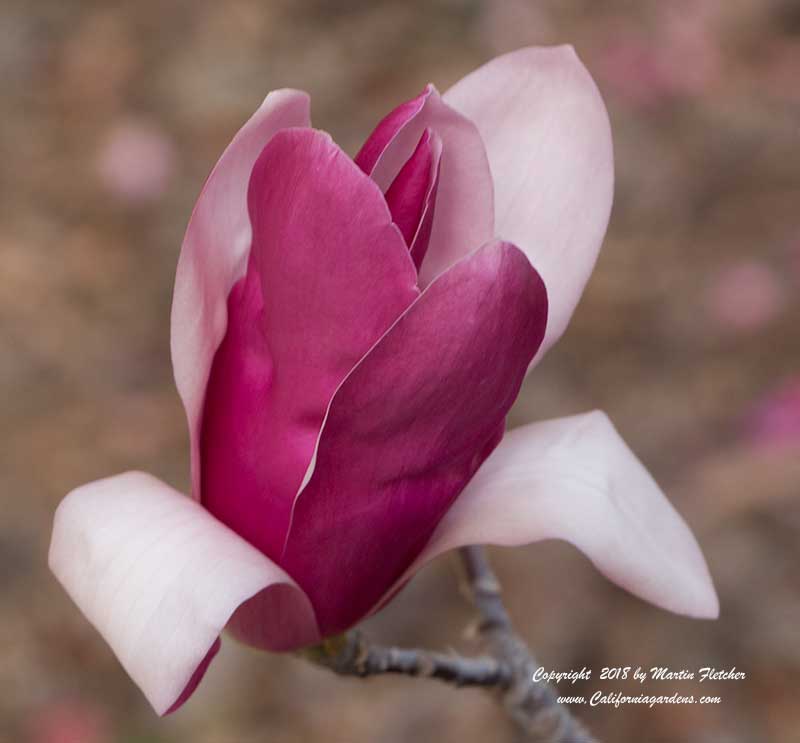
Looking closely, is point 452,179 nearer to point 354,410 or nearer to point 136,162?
point 354,410

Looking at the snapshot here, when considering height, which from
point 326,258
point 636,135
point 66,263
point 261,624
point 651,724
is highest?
point 326,258

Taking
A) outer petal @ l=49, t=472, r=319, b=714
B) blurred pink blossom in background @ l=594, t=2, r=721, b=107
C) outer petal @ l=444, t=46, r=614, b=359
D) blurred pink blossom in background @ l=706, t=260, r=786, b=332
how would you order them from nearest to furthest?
outer petal @ l=49, t=472, r=319, b=714 < outer petal @ l=444, t=46, r=614, b=359 < blurred pink blossom in background @ l=706, t=260, r=786, b=332 < blurred pink blossom in background @ l=594, t=2, r=721, b=107

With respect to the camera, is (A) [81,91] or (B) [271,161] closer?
(B) [271,161]

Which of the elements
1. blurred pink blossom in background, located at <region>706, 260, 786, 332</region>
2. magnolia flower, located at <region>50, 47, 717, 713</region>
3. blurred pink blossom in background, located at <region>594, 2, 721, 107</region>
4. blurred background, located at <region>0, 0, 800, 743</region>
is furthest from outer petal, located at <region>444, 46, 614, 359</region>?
blurred pink blossom in background, located at <region>594, 2, 721, 107</region>

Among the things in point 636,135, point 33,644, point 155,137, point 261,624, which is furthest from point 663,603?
point 155,137

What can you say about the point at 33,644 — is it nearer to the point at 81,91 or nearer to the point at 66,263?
the point at 66,263

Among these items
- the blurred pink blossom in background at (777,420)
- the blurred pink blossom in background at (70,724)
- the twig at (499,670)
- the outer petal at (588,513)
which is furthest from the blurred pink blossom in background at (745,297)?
the outer petal at (588,513)

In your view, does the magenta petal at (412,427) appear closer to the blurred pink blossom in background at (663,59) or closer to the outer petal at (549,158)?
the outer petal at (549,158)

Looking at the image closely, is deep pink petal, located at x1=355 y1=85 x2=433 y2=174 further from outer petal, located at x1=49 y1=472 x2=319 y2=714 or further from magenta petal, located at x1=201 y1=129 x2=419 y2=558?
outer petal, located at x1=49 y1=472 x2=319 y2=714
